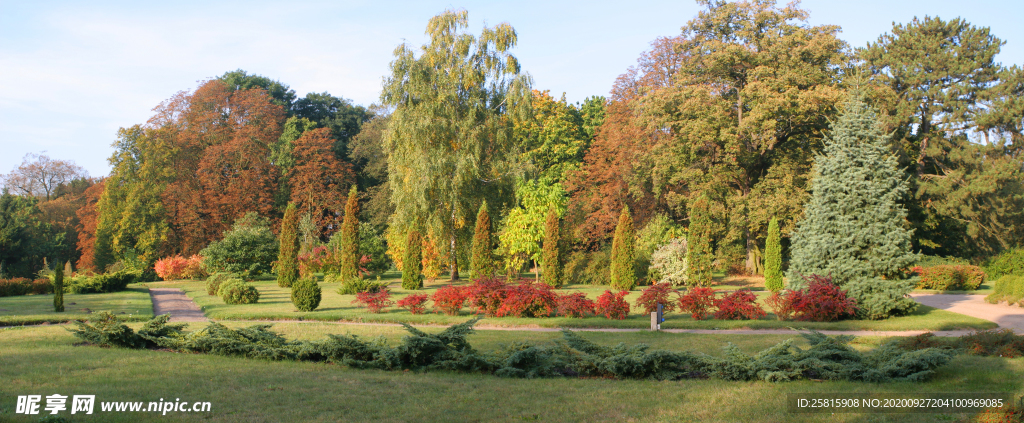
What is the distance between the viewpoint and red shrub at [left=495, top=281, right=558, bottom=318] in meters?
14.0

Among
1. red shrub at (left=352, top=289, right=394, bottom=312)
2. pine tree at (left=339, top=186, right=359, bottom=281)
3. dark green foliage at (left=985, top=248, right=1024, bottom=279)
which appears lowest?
red shrub at (left=352, top=289, right=394, bottom=312)

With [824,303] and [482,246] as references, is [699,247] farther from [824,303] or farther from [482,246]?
[824,303]

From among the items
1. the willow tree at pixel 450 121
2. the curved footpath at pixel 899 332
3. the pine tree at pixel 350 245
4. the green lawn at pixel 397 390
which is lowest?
the curved footpath at pixel 899 332

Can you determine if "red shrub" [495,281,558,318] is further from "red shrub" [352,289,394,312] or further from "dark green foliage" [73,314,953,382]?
"dark green foliage" [73,314,953,382]

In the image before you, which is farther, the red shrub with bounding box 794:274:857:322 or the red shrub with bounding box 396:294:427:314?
the red shrub with bounding box 396:294:427:314

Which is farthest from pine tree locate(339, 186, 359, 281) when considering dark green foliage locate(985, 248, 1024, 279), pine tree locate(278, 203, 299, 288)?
dark green foliage locate(985, 248, 1024, 279)

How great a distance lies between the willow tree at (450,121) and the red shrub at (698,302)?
548 inches

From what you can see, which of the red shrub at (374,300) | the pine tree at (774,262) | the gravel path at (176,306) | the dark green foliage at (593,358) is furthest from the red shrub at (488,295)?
the pine tree at (774,262)

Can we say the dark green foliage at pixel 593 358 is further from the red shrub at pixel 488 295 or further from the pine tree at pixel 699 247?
the pine tree at pixel 699 247

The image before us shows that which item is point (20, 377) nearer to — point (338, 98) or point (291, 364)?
point (291, 364)

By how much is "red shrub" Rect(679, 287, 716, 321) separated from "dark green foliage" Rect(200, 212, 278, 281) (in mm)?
21339

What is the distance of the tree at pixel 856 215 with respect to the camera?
46.1 ft

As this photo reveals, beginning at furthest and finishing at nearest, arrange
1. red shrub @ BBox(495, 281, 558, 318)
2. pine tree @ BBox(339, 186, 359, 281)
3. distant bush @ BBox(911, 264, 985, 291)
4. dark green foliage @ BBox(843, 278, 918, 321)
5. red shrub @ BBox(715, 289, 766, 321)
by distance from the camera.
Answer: pine tree @ BBox(339, 186, 359, 281) → distant bush @ BBox(911, 264, 985, 291) → red shrub @ BBox(495, 281, 558, 318) → red shrub @ BBox(715, 289, 766, 321) → dark green foliage @ BBox(843, 278, 918, 321)

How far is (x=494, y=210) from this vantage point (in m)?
29.2
